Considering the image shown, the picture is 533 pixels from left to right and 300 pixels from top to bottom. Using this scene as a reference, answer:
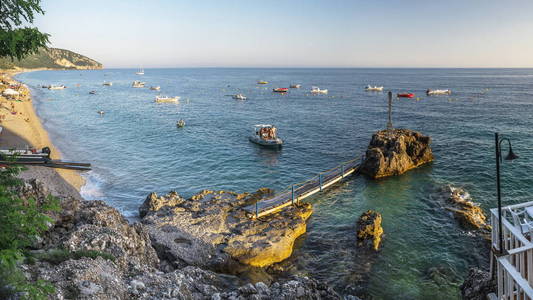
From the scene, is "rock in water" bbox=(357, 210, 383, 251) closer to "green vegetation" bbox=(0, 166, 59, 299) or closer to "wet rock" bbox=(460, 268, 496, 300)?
"wet rock" bbox=(460, 268, 496, 300)

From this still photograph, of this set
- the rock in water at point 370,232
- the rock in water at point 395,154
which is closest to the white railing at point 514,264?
the rock in water at point 370,232

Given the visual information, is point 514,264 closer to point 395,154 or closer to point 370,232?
point 370,232

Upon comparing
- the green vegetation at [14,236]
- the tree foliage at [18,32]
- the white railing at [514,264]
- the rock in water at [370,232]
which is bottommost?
the rock in water at [370,232]

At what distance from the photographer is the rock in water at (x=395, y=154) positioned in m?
35.3

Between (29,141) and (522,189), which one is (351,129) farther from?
(29,141)

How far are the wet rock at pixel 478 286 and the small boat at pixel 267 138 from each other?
32416 mm

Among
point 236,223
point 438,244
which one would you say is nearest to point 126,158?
point 236,223

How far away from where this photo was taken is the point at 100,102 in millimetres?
100750

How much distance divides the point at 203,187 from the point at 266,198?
26.4 ft

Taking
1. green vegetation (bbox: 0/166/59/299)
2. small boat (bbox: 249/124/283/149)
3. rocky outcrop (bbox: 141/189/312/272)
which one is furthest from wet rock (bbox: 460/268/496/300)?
small boat (bbox: 249/124/283/149)

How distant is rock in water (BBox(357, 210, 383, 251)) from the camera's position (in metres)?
21.4

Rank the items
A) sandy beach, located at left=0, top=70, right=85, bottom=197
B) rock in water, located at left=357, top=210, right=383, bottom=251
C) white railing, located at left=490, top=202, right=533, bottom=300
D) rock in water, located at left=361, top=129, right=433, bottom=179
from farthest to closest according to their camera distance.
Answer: rock in water, located at left=361, top=129, right=433, bottom=179
sandy beach, located at left=0, top=70, right=85, bottom=197
rock in water, located at left=357, top=210, right=383, bottom=251
white railing, located at left=490, top=202, right=533, bottom=300

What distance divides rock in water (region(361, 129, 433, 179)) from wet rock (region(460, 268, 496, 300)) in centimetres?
1923

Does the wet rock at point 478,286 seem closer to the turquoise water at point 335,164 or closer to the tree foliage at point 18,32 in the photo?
the turquoise water at point 335,164
